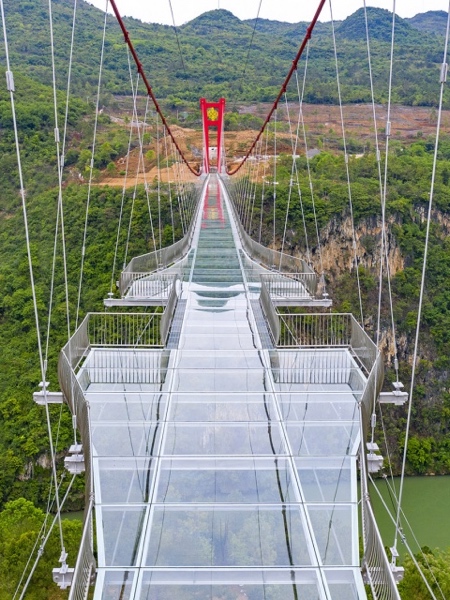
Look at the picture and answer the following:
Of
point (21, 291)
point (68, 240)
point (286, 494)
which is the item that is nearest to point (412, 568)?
point (286, 494)

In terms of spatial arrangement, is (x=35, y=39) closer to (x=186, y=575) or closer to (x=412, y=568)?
(x=412, y=568)

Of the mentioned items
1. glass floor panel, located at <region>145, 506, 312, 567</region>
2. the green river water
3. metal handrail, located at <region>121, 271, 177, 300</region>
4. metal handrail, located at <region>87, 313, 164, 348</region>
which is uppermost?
glass floor panel, located at <region>145, 506, 312, 567</region>

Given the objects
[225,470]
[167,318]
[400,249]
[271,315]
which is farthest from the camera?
[400,249]

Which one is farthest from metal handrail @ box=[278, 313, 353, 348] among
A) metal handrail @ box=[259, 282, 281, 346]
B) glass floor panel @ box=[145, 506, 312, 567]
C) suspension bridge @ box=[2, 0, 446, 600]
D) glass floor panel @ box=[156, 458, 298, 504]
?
glass floor panel @ box=[145, 506, 312, 567]

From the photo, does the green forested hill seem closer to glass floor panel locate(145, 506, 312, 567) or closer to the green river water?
the green river water

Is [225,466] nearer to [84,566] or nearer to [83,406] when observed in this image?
[83,406]

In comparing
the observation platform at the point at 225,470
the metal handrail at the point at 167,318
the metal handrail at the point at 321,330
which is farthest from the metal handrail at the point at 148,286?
the observation platform at the point at 225,470

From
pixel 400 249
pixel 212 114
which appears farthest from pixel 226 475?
pixel 212 114
